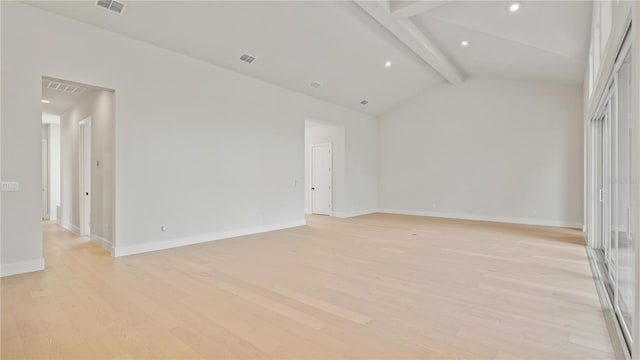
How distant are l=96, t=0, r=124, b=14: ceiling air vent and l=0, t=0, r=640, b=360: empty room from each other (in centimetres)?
4

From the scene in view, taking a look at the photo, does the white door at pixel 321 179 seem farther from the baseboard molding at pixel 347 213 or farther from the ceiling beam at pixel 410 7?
the ceiling beam at pixel 410 7

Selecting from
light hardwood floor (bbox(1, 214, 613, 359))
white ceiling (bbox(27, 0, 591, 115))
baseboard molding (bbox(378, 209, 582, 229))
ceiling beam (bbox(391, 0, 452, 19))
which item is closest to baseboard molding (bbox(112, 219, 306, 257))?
light hardwood floor (bbox(1, 214, 613, 359))

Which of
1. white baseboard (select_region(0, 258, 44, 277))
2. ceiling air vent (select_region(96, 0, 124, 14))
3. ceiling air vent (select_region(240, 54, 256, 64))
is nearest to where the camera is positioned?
white baseboard (select_region(0, 258, 44, 277))

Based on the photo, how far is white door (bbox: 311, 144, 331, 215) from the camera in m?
9.45

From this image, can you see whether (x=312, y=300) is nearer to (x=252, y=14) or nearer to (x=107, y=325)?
(x=107, y=325)

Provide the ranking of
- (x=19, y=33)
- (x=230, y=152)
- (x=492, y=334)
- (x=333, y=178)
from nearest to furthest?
(x=492, y=334) → (x=19, y=33) → (x=230, y=152) → (x=333, y=178)

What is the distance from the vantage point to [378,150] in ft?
34.0

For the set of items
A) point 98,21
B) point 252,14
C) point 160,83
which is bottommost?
point 160,83

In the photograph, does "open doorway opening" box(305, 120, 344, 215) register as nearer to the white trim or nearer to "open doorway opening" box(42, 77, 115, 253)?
"open doorway opening" box(42, 77, 115, 253)

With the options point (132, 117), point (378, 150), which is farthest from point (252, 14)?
point (378, 150)

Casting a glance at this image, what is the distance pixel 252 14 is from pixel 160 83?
1.83 meters

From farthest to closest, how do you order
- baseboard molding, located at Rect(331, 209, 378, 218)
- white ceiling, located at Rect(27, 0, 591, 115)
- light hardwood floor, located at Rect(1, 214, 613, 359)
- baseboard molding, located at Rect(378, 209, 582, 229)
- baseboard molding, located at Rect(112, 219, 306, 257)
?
baseboard molding, located at Rect(331, 209, 378, 218) → baseboard molding, located at Rect(378, 209, 582, 229) → baseboard molding, located at Rect(112, 219, 306, 257) → white ceiling, located at Rect(27, 0, 591, 115) → light hardwood floor, located at Rect(1, 214, 613, 359)

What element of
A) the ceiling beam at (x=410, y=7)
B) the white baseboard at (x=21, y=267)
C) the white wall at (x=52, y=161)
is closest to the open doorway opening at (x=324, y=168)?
the ceiling beam at (x=410, y=7)

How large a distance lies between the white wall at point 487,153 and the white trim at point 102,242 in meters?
7.61
